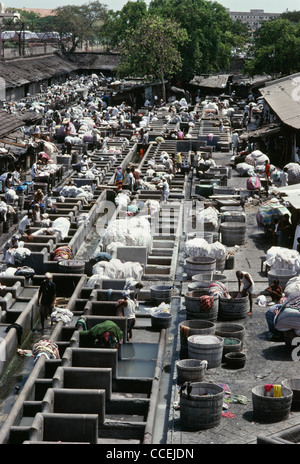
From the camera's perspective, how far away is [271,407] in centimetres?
1228

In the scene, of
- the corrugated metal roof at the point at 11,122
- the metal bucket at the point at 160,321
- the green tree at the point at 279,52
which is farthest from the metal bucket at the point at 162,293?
the green tree at the point at 279,52

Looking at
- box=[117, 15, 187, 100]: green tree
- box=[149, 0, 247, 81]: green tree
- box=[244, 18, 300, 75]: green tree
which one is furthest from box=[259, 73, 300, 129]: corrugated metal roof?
box=[149, 0, 247, 81]: green tree

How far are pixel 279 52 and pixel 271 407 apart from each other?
1810 inches

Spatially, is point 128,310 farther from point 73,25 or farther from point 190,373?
point 73,25

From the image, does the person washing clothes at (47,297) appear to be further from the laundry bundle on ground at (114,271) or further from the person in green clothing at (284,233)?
the person in green clothing at (284,233)

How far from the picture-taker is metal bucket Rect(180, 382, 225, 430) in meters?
12.1

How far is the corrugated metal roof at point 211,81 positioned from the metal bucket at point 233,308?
50315 mm

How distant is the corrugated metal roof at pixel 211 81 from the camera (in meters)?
66.1

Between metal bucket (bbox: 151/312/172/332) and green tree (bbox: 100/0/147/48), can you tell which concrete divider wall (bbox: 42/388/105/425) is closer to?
metal bucket (bbox: 151/312/172/332)

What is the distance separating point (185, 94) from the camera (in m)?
64.5

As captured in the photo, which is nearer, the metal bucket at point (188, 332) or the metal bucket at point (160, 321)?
the metal bucket at point (188, 332)

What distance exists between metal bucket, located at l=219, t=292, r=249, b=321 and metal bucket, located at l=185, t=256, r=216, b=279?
2578 mm
